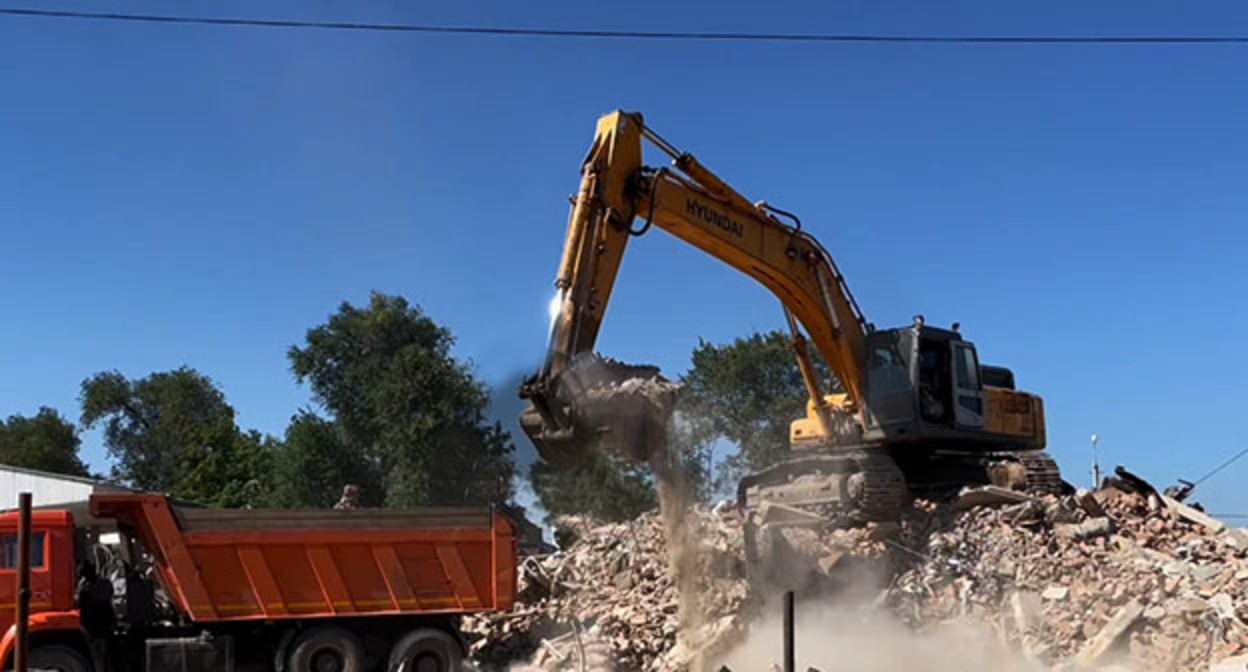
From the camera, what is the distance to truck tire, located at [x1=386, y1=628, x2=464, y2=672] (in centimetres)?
1433

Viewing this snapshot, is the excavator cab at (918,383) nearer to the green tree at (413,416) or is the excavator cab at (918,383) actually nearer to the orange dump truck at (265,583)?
the orange dump truck at (265,583)

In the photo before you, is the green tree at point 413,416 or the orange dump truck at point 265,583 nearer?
the orange dump truck at point 265,583

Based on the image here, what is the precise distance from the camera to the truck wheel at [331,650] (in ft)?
46.2

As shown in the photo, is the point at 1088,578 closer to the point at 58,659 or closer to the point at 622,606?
the point at 622,606

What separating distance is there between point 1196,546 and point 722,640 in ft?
20.7

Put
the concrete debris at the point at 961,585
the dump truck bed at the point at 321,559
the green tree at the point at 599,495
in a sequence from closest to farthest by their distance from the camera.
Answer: the concrete debris at the point at 961,585 → the dump truck bed at the point at 321,559 → the green tree at the point at 599,495

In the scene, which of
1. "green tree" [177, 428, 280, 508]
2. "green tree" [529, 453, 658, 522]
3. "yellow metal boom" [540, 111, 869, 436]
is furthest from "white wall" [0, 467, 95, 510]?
"yellow metal boom" [540, 111, 869, 436]

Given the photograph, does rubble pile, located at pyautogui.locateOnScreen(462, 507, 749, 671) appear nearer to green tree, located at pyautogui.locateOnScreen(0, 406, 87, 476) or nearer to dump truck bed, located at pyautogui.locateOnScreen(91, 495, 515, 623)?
dump truck bed, located at pyautogui.locateOnScreen(91, 495, 515, 623)

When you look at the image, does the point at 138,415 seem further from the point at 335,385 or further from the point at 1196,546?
the point at 1196,546

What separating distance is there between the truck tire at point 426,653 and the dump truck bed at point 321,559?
0.31 m

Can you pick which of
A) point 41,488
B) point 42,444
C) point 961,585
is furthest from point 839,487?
point 42,444

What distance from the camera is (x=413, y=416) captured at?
3734 cm

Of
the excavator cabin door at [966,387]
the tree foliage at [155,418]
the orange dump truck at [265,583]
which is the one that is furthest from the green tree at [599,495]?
the tree foliage at [155,418]

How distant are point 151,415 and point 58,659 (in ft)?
192
